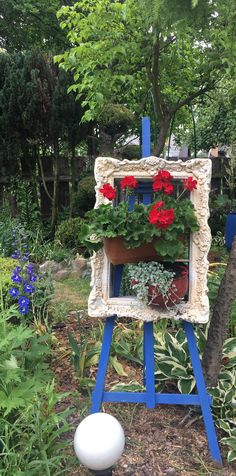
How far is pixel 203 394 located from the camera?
212 centimetres

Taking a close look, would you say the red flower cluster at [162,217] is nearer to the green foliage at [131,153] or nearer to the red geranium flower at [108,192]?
the red geranium flower at [108,192]

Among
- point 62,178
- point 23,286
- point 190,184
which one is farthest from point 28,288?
point 62,178

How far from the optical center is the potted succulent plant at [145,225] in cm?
191

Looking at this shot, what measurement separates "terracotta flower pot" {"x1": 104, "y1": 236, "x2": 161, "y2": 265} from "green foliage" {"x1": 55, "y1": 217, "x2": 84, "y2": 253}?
4.01 meters

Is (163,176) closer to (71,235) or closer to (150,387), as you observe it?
(150,387)

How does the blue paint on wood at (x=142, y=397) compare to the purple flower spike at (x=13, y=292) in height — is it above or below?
below

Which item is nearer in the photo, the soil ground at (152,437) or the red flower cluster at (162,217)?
the red flower cluster at (162,217)

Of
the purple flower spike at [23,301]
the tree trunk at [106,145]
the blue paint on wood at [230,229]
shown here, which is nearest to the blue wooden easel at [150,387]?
the purple flower spike at [23,301]

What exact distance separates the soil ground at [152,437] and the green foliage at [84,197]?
154 inches

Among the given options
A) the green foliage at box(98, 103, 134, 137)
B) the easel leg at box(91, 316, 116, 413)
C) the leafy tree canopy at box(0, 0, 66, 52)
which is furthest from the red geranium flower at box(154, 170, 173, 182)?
the leafy tree canopy at box(0, 0, 66, 52)

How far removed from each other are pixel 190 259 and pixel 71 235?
4155 mm

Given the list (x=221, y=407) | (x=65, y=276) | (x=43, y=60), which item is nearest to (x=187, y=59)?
(x=43, y=60)

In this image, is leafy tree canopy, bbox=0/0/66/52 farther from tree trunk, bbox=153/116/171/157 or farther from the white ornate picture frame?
the white ornate picture frame

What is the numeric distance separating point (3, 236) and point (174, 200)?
14.7 feet
